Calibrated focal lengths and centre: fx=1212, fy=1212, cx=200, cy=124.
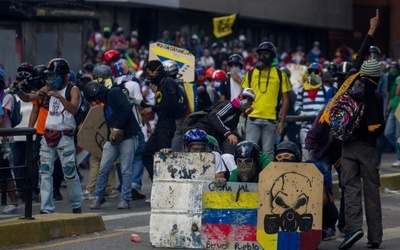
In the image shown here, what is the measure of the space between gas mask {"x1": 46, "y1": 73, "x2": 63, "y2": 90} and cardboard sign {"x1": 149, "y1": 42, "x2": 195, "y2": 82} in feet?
15.3

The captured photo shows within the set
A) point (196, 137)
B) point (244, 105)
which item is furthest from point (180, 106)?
point (196, 137)

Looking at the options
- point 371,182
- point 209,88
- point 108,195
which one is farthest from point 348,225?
point 209,88

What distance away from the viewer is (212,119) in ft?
45.7

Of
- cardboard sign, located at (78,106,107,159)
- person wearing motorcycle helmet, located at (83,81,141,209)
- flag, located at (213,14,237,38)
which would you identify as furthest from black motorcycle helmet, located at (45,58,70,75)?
flag, located at (213,14,237,38)

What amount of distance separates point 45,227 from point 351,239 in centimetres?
294

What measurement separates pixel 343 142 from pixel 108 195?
5.72m

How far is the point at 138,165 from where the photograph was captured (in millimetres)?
16062

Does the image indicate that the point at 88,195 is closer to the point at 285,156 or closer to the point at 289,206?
Answer: the point at 285,156

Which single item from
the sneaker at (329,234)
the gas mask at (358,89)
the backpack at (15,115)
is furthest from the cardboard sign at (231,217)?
the backpack at (15,115)

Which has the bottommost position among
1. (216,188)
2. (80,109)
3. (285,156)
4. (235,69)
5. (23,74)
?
(216,188)

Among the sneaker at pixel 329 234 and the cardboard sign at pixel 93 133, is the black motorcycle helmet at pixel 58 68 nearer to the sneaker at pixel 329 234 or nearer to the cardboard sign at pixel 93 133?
the cardboard sign at pixel 93 133

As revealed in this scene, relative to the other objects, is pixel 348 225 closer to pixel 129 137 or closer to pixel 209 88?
pixel 129 137

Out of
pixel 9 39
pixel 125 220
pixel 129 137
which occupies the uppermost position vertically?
pixel 9 39

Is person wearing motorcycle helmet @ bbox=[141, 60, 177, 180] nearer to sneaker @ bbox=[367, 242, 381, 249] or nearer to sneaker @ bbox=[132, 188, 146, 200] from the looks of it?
sneaker @ bbox=[132, 188, 146, 200]
